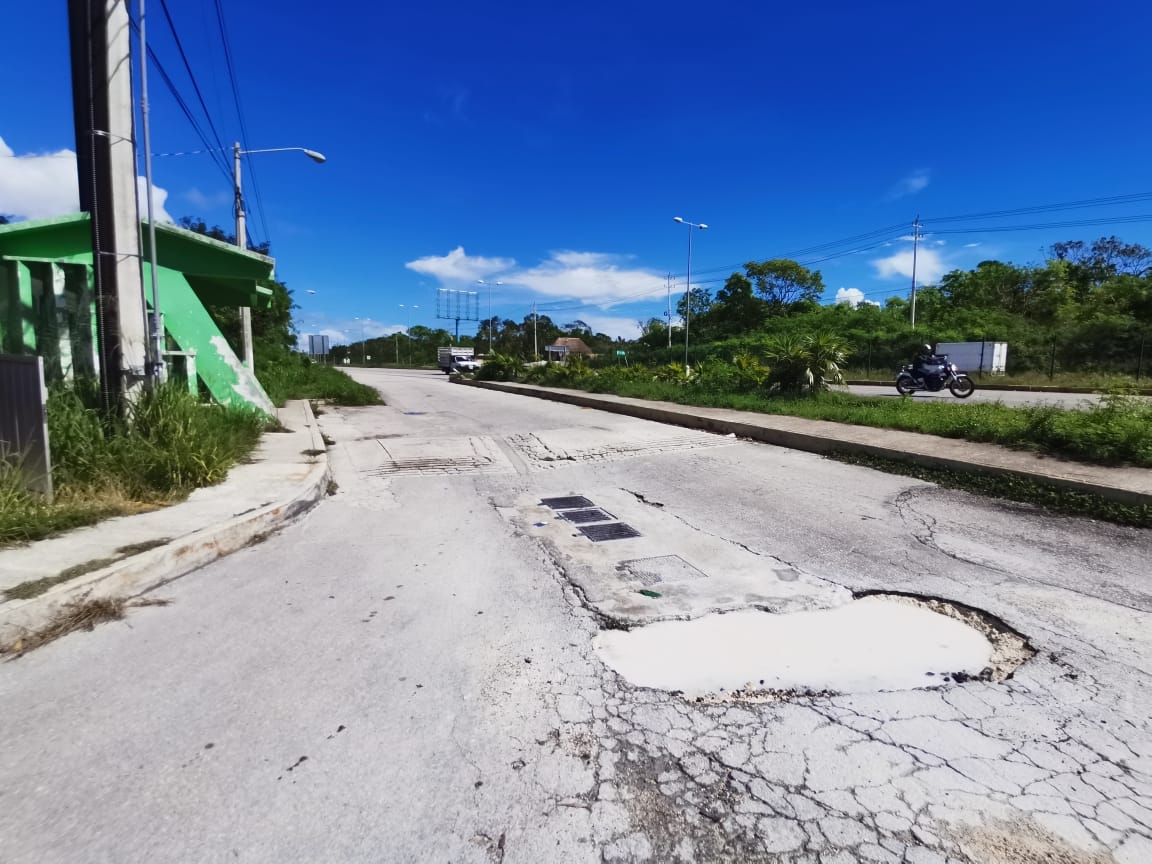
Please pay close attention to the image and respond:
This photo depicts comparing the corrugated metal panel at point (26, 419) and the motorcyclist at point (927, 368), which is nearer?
the corrugated metal panel at point (26, 419)

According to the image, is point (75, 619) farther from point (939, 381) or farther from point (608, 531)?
point (939, 381)

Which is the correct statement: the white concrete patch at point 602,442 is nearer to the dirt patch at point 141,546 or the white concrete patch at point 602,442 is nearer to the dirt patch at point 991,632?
the dirt patch at point 141,546

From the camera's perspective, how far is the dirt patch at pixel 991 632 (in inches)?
126

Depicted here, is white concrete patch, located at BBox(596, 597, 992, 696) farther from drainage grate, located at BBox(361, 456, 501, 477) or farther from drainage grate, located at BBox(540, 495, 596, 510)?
drainage grate, located at BBox(361, 456, 501, 477)

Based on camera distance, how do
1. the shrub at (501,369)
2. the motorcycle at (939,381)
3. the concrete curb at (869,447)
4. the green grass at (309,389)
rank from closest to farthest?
the concrete curb at (869,447)
the motorcycle at (939,381)
the green grass at (309,389)
the shrub at (501,369)

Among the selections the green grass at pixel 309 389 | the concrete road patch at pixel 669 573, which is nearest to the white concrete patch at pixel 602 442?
the concrete road patch at pixel 669 573

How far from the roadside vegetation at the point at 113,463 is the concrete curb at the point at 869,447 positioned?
824 cm

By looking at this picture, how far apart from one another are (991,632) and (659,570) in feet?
6.83

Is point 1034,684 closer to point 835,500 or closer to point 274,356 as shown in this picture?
point 835,500

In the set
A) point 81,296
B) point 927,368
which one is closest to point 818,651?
point 81,296

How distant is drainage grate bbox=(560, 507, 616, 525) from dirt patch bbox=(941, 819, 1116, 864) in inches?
166

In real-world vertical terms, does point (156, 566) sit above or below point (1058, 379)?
below

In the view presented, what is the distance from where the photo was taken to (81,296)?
902cm

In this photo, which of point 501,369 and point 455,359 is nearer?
point 501,369
